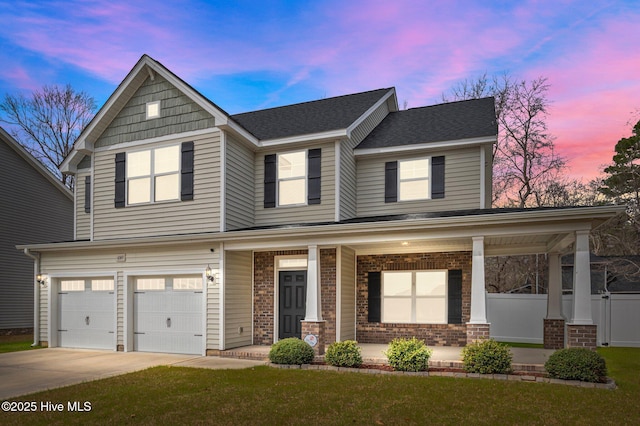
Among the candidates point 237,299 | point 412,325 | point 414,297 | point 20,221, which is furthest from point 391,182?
point 20,221

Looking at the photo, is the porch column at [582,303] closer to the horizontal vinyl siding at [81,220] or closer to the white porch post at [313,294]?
the white porch post at [313,294]

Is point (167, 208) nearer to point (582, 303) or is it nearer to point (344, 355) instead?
point (344, 355)

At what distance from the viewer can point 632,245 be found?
21.2 meters

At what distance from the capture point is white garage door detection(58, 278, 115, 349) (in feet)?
45.3

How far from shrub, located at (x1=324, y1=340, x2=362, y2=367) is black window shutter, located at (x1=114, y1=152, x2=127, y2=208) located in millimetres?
7920

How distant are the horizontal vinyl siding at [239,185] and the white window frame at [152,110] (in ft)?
8.18

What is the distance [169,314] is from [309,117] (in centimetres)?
745

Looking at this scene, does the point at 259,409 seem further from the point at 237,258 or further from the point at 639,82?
the point at 639,82

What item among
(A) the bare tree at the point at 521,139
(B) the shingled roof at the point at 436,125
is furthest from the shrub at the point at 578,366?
(A) the bare tree at the point at 521,139

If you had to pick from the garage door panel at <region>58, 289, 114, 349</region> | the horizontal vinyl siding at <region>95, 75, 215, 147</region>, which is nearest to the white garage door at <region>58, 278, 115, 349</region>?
the garage door panel at <region>58, 289, 114, 349</region>

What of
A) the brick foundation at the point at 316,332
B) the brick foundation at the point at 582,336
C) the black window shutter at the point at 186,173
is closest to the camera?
the brick foundation at the point at 582,336

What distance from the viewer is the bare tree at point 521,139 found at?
77.9 ft

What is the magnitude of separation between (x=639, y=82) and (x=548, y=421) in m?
17.7

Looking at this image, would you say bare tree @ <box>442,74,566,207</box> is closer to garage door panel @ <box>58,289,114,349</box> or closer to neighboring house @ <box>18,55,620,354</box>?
neighboring house @ <box>18,55,620,354</box>
